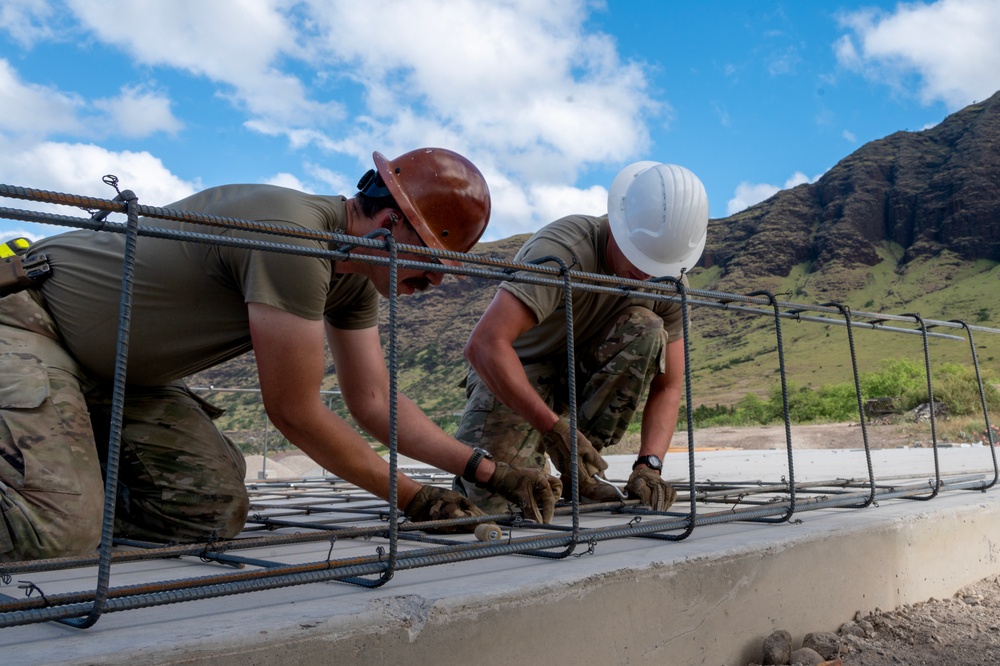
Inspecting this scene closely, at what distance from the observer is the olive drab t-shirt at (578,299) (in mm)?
3486

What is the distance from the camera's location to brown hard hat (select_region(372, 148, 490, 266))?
2.39 m

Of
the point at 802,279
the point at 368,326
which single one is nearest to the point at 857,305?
the point at 802,279

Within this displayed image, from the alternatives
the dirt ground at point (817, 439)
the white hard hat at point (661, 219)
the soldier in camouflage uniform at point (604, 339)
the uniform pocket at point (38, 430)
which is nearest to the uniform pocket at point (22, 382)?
the uniform pocket at point (38, 430)

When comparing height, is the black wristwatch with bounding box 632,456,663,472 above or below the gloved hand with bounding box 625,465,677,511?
above

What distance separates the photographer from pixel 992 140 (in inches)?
2680

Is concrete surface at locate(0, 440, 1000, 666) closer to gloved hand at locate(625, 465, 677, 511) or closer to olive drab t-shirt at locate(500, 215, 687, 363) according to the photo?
gloved hand at locate(625, 465, 677, 511)

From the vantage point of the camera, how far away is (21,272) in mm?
2375

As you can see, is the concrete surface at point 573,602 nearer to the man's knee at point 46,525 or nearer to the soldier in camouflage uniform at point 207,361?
the man's knee at point 46,525

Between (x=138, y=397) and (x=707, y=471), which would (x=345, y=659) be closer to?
(x=138, y=397)

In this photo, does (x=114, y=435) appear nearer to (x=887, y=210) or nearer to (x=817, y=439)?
(x=817, y=439)

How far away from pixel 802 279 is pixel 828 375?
2546cm

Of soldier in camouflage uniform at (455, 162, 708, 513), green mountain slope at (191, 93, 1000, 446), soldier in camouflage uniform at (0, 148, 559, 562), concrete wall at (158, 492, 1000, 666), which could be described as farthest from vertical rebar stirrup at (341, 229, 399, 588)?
green mountain slope at (191, 93, 1000, 446)

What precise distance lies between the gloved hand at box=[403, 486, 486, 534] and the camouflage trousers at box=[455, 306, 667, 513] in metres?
1.00

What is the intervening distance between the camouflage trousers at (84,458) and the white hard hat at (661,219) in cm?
186
